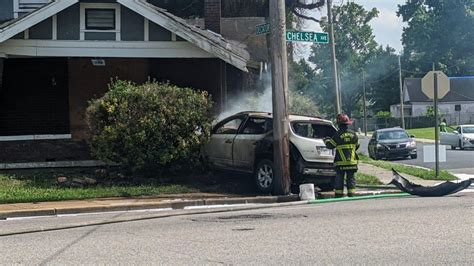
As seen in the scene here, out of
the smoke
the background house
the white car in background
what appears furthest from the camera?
the background house

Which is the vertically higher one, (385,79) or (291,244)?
(385,79)

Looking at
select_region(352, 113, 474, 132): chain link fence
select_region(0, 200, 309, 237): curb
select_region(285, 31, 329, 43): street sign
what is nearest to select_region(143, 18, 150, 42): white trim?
select_region(285, 31, 329, 43): street sign

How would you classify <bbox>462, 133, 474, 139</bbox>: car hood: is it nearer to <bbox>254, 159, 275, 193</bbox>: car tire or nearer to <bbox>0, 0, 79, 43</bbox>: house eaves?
<bbox>254, 159, 275, 193</bbox>: car tire

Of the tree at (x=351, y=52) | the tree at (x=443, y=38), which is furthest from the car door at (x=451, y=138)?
the tree at (x=351, y=52)

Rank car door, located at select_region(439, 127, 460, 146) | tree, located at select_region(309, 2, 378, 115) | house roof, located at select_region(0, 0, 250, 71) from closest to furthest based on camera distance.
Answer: house roof, located at select_region(0, 0, 250, 71), car door, located at select_region(439, 127, 460, 146), tree, located at select_region(309, 2, 378, 115)

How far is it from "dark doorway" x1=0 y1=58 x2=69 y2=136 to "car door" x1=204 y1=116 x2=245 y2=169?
14.5 feet

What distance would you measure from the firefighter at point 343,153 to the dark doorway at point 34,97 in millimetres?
7867

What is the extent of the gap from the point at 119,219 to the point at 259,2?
72.1 ft

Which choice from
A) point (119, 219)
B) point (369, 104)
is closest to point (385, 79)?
point (369, 104)

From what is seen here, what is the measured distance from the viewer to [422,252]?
7.58m

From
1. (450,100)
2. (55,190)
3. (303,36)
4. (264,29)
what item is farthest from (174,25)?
(450,100)

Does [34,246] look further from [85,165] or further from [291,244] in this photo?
[85,165]

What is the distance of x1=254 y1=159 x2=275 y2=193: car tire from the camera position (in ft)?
47.9

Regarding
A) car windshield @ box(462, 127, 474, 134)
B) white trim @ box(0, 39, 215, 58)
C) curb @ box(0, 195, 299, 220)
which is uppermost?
white trim @ box(0, 39, 215, 58)
